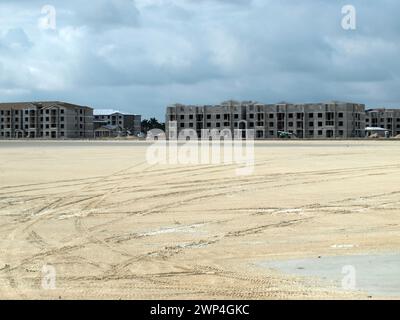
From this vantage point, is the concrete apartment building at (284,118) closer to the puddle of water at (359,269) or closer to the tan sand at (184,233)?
the tan sand at (184,233)

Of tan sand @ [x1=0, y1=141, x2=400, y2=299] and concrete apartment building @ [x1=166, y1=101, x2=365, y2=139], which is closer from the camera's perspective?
tan sand @ [x1=0, y1=141, x2=400, y2=299]

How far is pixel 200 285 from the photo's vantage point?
853 cm

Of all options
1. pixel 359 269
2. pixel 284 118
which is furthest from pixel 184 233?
pixel 284 118

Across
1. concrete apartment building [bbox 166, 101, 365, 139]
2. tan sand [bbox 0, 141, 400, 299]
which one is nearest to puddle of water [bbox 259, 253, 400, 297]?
tan sand [bbox 0, 141, 400, 299]

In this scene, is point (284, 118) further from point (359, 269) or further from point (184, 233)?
point (359, 269)

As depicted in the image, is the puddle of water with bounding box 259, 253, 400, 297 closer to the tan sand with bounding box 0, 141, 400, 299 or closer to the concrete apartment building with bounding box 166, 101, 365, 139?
the tan sand with bounding box 0, 141, 400, 299

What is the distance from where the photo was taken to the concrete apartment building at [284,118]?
17625cm

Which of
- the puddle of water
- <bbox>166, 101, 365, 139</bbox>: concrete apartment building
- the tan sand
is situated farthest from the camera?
<bbox>166, 101, 365, 139</bbox>: concrete apartment building

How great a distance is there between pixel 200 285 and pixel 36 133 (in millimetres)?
196852

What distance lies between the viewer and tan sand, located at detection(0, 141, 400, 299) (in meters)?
8.55

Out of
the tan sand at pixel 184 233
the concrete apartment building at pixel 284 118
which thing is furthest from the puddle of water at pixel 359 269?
the concrete apartment building at pixel 284 118

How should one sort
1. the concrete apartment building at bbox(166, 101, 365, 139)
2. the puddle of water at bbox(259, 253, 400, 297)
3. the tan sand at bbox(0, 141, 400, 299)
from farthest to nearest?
the concrete apartment building at bbox(166, 101, 365, 139)
the tan sand at bbox(0, 141, 400, 299)
the puddle of water at bbox(259, 253, 400, 297)

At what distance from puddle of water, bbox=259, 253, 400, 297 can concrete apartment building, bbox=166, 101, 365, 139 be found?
162557 mm
